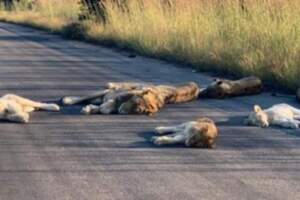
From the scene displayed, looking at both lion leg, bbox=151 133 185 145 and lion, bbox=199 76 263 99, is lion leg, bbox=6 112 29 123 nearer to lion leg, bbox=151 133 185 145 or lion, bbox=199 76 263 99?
lion leg, bbox=151 133 185 145

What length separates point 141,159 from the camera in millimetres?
8664

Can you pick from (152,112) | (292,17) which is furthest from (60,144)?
(292,17)

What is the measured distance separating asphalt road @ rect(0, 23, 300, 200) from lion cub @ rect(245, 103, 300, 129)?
0.18 m

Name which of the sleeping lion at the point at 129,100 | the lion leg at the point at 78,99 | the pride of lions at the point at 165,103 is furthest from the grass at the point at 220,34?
the lion leg at the point at 78,99

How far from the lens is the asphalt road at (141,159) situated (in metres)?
7.41

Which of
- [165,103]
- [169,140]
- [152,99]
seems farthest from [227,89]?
[169,140]

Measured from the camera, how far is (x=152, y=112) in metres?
11.5

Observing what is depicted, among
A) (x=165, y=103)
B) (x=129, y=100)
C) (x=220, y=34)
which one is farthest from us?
(x=220, y=34)

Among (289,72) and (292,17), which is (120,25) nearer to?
(292,17)

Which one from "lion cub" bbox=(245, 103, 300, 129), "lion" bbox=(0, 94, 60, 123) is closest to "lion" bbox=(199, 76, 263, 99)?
"lion cub" bbox=(245, 103, 300, 129)

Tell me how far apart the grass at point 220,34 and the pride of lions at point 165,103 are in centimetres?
163

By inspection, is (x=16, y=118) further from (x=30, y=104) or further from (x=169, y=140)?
(x=169, y=140)

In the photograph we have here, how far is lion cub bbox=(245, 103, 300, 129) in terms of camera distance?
417 inches

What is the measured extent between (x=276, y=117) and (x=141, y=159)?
259 cm
